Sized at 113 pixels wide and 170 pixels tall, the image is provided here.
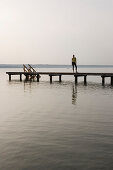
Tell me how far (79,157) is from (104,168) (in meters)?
0.92

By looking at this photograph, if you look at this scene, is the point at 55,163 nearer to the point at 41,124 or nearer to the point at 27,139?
the point at 27,139

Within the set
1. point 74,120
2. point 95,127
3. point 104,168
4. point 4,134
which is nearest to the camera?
point 104,168

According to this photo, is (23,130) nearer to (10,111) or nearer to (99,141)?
(99,141)

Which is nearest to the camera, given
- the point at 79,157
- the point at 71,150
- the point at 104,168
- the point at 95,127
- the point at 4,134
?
the point at 104,168

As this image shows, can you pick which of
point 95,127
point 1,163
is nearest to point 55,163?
point 1,163

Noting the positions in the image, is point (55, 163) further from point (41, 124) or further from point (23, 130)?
point (41, 124)

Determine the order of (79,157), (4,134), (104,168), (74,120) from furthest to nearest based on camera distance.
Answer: (74,120) < (4,134) < (79,157) < (104,168)

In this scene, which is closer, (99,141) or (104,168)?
(104,168)

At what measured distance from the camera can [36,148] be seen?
829 cm

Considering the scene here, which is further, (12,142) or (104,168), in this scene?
(12,142)

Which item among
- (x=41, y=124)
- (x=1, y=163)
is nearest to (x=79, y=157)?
(x=1, y=163)

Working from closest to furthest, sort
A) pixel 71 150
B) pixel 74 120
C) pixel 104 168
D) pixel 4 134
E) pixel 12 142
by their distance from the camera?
1. pixel 104 168
2. pixel 71 150
3. pixel 12 142
4. pixel 4 134
5. pixel 74 120

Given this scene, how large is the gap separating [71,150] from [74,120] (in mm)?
4245

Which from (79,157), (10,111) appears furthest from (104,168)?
(10,111)
